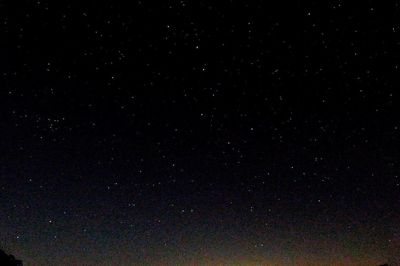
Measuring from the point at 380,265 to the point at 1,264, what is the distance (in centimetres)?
2520

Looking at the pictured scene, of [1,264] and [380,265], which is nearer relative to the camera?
[1,264]

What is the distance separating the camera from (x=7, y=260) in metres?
40.2

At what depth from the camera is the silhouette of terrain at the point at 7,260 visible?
40.0m

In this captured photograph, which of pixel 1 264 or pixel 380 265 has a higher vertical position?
pixel 380 265

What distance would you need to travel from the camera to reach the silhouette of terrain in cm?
4000

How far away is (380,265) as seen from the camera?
5359cm

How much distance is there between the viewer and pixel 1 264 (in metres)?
39.8
